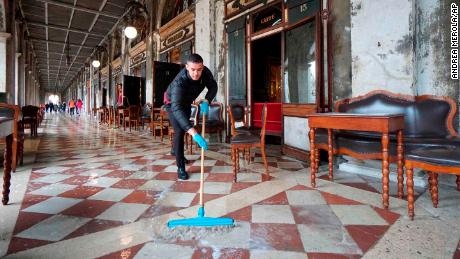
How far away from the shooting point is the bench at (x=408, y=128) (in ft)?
8.81

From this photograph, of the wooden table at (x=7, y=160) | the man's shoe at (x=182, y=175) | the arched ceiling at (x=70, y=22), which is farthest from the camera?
the arched ceiling at (x=70, y=22)

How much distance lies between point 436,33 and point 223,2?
16.7 ft

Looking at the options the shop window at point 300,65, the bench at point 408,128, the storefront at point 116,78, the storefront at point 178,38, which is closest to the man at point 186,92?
the bench at point 408,128

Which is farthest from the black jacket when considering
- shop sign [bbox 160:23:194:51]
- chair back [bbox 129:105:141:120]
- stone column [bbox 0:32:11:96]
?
stone column [bbox 0:32:11:96]

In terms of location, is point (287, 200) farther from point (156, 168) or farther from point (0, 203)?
point (0, 203)

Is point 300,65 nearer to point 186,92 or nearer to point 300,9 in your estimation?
point 300,9

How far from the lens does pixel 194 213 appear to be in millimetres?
2195

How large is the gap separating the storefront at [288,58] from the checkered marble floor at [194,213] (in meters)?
1.26

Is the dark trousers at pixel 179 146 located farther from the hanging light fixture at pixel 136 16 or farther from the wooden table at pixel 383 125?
the hanging light fixture at pixel 136 16

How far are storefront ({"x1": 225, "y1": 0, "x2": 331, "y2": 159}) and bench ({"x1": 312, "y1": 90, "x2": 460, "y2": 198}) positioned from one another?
991 mm

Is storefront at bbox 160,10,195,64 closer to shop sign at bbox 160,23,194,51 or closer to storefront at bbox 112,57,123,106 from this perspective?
shop sign at bbox 160,23,194,51

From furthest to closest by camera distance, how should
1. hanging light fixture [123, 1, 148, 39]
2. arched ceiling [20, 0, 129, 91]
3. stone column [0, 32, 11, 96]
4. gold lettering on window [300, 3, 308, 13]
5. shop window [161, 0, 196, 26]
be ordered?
arched ceiling [20, 0, 129, 91], hanging light fixture [123, 1, 148, 39], shop window [161, 0, 196, 26], stone column [0, 32, 11, 96], gold lettering on window [300, 3, 308, 13]

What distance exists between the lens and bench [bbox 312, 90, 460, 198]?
2.69m

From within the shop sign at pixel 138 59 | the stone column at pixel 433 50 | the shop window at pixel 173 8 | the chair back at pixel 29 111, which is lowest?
the chair back at pixel 29 111
